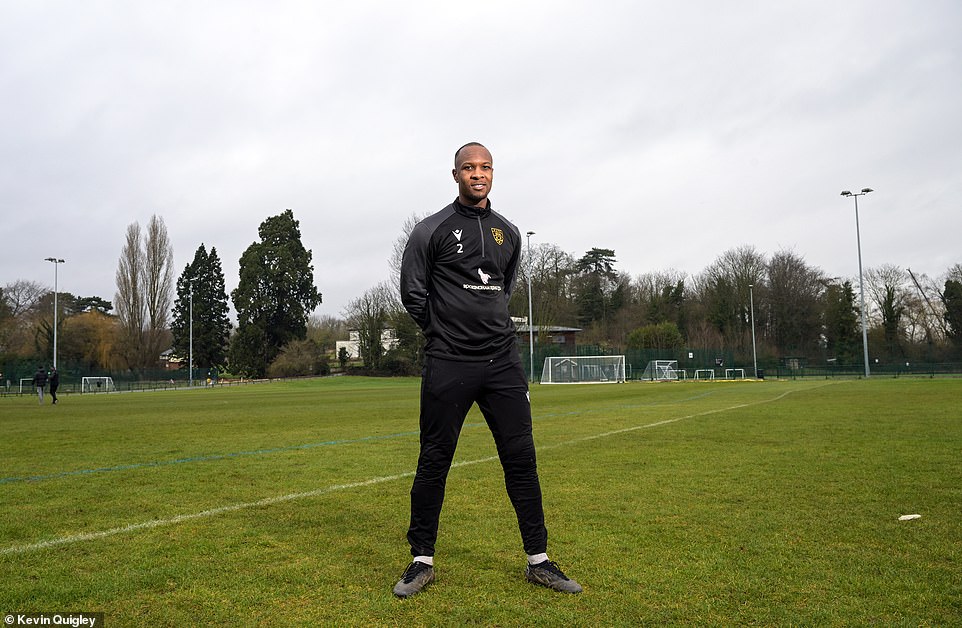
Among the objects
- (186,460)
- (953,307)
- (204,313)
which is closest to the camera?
(186,460)

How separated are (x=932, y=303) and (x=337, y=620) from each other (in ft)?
262

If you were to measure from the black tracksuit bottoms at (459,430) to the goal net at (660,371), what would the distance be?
53.3 meters

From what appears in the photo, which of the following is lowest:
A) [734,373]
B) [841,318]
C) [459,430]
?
[734,373]

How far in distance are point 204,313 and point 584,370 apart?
46007 millimetres

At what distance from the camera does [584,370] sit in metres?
52.3

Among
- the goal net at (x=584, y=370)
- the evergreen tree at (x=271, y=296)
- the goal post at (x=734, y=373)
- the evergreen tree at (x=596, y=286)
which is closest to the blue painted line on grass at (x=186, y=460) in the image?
the goal net at (x=584, y=370)

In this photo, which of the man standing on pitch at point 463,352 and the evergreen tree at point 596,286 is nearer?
the man standing on pitch at point 463,352

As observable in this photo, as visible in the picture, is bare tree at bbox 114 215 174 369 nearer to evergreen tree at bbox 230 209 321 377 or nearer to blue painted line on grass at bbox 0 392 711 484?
evergreen tree at bbox 230 209 321 377

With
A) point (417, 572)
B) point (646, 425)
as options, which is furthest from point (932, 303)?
point (417, 572)

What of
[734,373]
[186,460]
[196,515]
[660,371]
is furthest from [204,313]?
[196,515]

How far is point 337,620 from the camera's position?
294 cm

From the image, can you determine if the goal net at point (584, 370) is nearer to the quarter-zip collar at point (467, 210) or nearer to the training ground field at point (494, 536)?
the training ground field at point (494, 536)

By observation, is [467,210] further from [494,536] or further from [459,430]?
[494,536]

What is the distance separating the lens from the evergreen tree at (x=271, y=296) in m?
72.2
